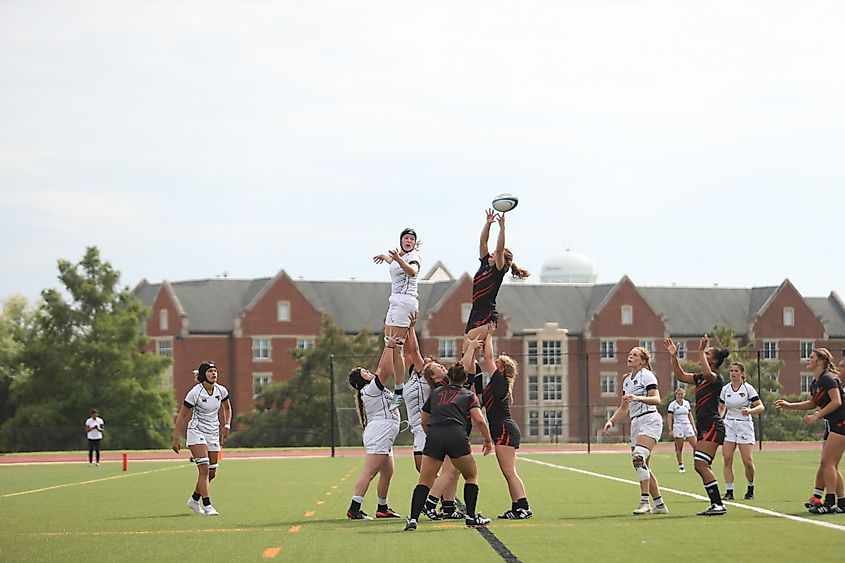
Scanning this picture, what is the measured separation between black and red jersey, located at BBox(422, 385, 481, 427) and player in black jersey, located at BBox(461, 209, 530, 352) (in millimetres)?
1897

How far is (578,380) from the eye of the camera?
99562 mm

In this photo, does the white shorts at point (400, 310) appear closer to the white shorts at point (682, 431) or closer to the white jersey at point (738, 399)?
the white jersey at point (738, 399)

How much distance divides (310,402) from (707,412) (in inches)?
2500

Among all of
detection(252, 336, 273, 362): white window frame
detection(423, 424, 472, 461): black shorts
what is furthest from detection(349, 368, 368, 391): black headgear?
detection(252, 336, 273, 362): white window frame

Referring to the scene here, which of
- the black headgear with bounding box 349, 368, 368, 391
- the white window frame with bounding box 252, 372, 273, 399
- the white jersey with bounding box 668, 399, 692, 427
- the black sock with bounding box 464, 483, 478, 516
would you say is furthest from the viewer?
the white window frame with bounding box 252, 372, 273, 399

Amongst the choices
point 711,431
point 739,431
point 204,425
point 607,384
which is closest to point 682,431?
point 739,431

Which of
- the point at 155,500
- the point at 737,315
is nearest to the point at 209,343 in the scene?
the point at 737,315

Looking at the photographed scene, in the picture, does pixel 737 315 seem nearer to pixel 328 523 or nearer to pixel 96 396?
pixel 96 396

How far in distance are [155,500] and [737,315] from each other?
8774 centimetres

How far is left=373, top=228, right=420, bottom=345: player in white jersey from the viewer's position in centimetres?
1827

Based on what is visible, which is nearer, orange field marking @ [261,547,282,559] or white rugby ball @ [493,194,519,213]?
orange field marking @ [261,547,282,559]

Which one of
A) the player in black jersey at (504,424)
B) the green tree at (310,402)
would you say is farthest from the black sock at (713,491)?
the green tree at (310,402)

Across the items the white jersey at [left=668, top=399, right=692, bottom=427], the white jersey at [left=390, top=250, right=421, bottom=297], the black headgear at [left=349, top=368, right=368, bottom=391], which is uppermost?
the white jersey at [left=390, top=250, right=421, bottom=297]

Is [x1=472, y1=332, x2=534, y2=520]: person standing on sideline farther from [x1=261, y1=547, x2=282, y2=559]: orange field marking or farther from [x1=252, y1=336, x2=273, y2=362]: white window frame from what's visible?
[x1=252, y1=336, x2=273, y2=362]: white window frame
